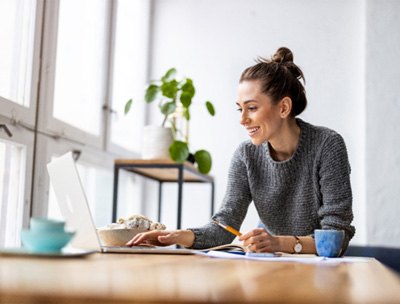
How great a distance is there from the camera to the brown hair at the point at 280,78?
205 centimetres

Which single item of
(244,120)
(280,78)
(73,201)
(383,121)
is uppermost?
(383,121)

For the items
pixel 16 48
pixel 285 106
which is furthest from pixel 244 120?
pixel 16 48

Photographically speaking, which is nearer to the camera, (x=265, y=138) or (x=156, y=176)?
(x=265, y=138)

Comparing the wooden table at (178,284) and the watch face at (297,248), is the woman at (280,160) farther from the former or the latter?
the wooden table at (178,284)

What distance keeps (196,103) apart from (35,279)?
3266 millimetres

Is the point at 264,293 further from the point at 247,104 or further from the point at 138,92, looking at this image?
the point at 138,92

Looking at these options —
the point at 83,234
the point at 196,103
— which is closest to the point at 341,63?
the point at 196,103

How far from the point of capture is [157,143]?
299cm

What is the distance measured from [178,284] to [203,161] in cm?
248

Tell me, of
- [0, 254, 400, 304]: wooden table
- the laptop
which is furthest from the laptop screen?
[0, 254, 400, 304]: wooden table

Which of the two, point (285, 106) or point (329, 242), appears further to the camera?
point (285, 106)

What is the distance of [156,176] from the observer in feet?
11.7

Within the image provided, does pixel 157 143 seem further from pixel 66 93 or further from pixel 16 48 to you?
pixel 16 48

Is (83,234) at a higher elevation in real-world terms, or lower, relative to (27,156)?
lower
